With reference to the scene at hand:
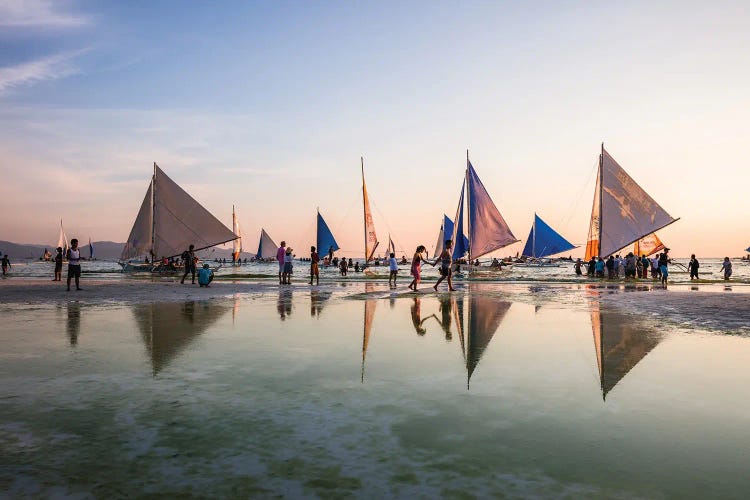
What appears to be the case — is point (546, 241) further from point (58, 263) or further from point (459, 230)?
point (58, 263)

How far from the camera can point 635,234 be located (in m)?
36.0

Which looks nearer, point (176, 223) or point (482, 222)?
point (176, 223)

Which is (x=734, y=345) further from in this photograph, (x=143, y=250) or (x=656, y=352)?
(x=143, y=250)

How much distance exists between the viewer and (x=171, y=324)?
10688mm

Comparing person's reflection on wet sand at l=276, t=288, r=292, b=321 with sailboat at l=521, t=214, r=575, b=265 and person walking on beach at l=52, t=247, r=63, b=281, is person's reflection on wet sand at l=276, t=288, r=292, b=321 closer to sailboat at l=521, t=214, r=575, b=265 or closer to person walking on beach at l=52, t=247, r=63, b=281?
person walking on beach at l=52, t=247, r=63, b=281

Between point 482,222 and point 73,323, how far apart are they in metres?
30.1

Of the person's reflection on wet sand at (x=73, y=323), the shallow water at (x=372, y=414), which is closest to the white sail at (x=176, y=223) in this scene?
the person's reflection on wet sand at (x=73, y=323)

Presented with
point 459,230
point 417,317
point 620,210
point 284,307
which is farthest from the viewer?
point 459,230

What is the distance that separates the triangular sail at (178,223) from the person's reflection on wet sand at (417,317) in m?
22.2

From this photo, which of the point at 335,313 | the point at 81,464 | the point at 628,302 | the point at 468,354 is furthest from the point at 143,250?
the point at 81,464

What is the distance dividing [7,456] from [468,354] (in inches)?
221

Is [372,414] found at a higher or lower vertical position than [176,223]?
lower

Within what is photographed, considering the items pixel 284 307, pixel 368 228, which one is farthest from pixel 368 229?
pixel 284 307

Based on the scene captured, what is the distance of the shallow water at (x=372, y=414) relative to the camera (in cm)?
330
